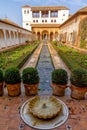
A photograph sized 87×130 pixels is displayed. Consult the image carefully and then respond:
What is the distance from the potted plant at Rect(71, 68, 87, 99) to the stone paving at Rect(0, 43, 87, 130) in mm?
215

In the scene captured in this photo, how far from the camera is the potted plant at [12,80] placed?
13.0 feet

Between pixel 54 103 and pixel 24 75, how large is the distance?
1.30 meters

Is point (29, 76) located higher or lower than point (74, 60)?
higher

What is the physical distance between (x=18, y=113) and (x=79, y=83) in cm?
198

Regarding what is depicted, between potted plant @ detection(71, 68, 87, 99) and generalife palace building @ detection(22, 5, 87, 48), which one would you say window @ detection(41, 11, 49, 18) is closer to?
generalife palace building @ detection(22, 5, 87, 48)

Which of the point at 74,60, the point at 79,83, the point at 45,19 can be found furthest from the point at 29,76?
the point at 45,19

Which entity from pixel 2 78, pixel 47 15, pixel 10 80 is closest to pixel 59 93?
pixel 10 80

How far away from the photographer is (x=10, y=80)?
3.95 meters

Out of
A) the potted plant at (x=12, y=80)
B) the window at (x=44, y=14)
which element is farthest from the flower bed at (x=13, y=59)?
the window at (x=44, y=14)

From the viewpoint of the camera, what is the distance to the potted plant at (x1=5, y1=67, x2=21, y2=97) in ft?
13.0

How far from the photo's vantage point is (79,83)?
12.5 ft

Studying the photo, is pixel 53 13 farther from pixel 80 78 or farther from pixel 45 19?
pixel 80 78

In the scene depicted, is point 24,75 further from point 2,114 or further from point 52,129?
point 52,129

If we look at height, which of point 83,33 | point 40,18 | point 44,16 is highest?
point 44,16
